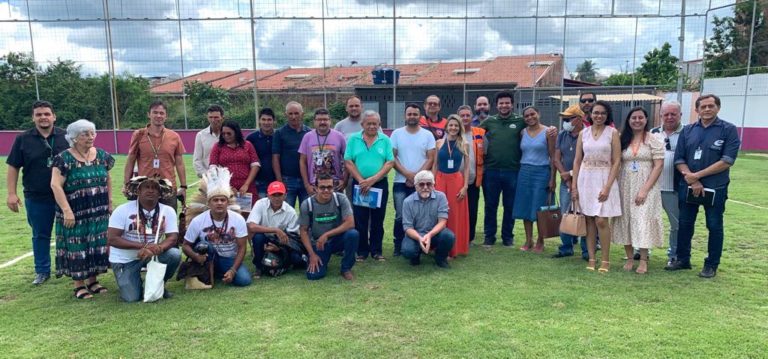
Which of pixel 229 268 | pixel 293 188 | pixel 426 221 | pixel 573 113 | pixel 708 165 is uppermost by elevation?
pixel 573 113

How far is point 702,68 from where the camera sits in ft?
60.1

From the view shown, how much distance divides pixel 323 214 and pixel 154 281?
1.62m

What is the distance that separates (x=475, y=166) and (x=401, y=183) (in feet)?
3.20

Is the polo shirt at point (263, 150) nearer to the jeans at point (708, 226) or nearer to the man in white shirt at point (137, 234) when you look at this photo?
the man in white shirt at point (137, 234)

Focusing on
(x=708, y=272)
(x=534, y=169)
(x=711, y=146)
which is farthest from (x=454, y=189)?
(x=708, y=272)

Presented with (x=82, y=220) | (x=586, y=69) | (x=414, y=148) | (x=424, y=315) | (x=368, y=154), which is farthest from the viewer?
(x=586, y=69)

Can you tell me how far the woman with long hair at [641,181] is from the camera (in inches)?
189

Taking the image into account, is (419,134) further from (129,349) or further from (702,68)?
(702,68)

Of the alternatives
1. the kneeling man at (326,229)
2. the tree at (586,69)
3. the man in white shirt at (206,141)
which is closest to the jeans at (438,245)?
the kneeling man at (326,229)

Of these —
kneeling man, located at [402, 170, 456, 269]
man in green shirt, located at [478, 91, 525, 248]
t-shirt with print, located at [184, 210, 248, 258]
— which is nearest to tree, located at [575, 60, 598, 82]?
man in green shirt, located at [478, 91, 525, 248]

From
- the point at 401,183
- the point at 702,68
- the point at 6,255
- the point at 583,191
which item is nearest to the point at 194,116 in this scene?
the point at 6,255

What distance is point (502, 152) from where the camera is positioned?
5863 mm

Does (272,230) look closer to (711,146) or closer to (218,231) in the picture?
(218,231)

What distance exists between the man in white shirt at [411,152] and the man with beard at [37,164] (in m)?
3.27
